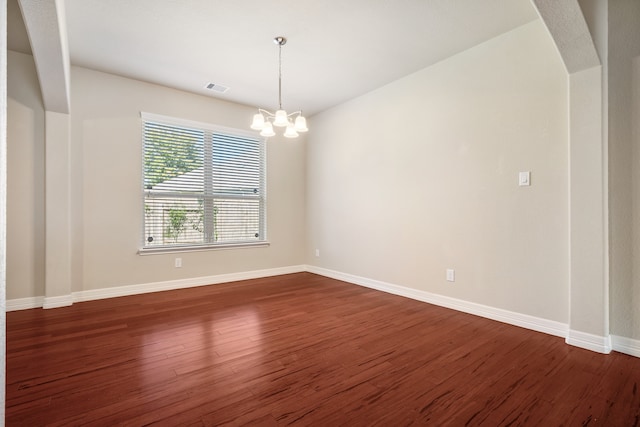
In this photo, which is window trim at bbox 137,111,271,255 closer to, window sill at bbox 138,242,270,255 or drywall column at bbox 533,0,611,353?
window sill at bbox 138,242,270,255

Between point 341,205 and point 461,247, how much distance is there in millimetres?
2030

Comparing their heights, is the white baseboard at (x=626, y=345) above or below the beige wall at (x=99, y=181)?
below

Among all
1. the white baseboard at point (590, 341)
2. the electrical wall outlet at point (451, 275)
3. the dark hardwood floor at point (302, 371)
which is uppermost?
the electrical wall outlet at point (451, 275)

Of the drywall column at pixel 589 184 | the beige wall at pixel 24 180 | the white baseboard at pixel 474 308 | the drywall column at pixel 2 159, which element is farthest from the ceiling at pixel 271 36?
the white baseboard at pixel 474 308

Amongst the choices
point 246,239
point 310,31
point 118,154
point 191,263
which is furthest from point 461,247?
point 118,154

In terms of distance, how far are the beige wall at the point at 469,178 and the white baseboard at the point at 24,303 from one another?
380cm

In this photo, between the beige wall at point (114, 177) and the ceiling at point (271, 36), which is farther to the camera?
the beige wall at point (114, 177)

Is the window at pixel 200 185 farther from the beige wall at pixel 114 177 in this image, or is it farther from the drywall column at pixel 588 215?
the drywall column at pixel 588 215

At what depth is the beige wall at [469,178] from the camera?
105 inches

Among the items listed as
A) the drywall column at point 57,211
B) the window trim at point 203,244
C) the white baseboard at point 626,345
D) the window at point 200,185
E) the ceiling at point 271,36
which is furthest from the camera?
the window at point 200,185

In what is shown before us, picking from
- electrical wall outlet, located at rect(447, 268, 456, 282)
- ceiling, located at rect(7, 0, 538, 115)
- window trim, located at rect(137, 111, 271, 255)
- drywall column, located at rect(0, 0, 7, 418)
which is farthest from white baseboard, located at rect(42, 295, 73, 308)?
electrical wall outlet, located at rect(447, 268, 456, 282)

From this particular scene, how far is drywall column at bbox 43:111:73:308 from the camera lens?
3395mm

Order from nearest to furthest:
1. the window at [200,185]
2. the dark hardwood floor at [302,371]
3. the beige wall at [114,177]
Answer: the dark hardwood floor at [302,371] → the beige wall at [114,177] → the window at [200,185]

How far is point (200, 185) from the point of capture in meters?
4.49
